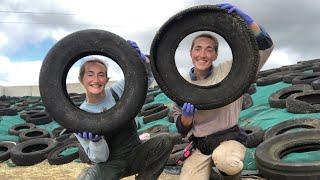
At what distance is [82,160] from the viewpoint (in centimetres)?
808

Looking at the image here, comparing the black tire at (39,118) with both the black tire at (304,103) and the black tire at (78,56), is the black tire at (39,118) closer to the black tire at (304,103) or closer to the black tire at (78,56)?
the black tire at (304,103)

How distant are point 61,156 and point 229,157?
493 centimetres

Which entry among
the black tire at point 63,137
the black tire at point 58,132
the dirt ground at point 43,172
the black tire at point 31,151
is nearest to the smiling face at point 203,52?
the dirt ground at point 43,172

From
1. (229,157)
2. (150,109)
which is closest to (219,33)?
(229,157)

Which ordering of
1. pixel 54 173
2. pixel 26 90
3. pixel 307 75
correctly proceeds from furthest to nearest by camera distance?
pixel 26 90
pixel 307 75
pixel 54 173

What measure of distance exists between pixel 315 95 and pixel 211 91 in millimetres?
4456

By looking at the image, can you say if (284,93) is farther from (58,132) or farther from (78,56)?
(78,56)

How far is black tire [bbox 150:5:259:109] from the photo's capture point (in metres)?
4.08

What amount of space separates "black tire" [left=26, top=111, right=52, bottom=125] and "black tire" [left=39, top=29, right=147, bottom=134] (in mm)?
8714

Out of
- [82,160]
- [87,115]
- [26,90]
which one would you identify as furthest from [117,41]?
[26,90]

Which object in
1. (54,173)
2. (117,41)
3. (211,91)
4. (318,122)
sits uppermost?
(117,41)

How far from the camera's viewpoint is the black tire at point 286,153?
4.81 meters

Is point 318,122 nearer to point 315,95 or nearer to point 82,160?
point 315,95

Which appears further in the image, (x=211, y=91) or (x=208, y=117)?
(x=208, y=117)
